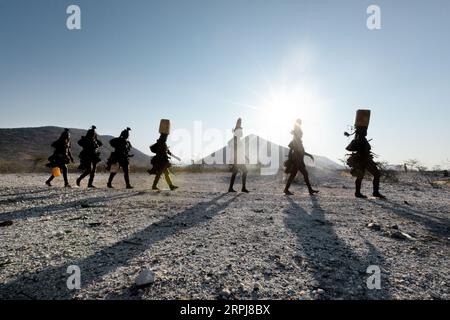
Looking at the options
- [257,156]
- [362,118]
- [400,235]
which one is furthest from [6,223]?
[257,156]

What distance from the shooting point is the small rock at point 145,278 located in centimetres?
310

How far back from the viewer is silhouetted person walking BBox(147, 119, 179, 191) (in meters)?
12.0

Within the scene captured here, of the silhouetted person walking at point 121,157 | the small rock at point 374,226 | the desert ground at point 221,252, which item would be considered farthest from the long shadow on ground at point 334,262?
the silhouetted person walking at point 121,157

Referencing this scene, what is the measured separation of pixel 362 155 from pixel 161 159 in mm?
6952

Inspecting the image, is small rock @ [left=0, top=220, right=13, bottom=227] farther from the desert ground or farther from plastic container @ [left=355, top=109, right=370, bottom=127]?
plastic container @ [left=355, top=109, right=370, bottom=127]

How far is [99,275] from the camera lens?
338 cm

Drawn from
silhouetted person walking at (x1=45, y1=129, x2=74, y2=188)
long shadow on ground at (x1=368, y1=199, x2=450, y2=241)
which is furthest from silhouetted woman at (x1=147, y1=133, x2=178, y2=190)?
long shadow on ground at (x1=368, y1=199, x2=450, y2=241)

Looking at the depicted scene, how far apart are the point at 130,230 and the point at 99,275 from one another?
6.13ft

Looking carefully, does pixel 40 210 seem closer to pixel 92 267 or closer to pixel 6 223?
pixel 6 223

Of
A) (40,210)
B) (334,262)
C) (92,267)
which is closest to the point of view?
(92,267)

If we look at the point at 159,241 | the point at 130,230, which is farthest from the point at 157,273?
the point at 130,230

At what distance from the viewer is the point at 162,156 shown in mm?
A: 12055

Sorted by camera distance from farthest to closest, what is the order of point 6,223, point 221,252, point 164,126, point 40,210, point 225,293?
point 164,126 < point 40,210 < point 6,223 < point 221,252 < point 225,293
